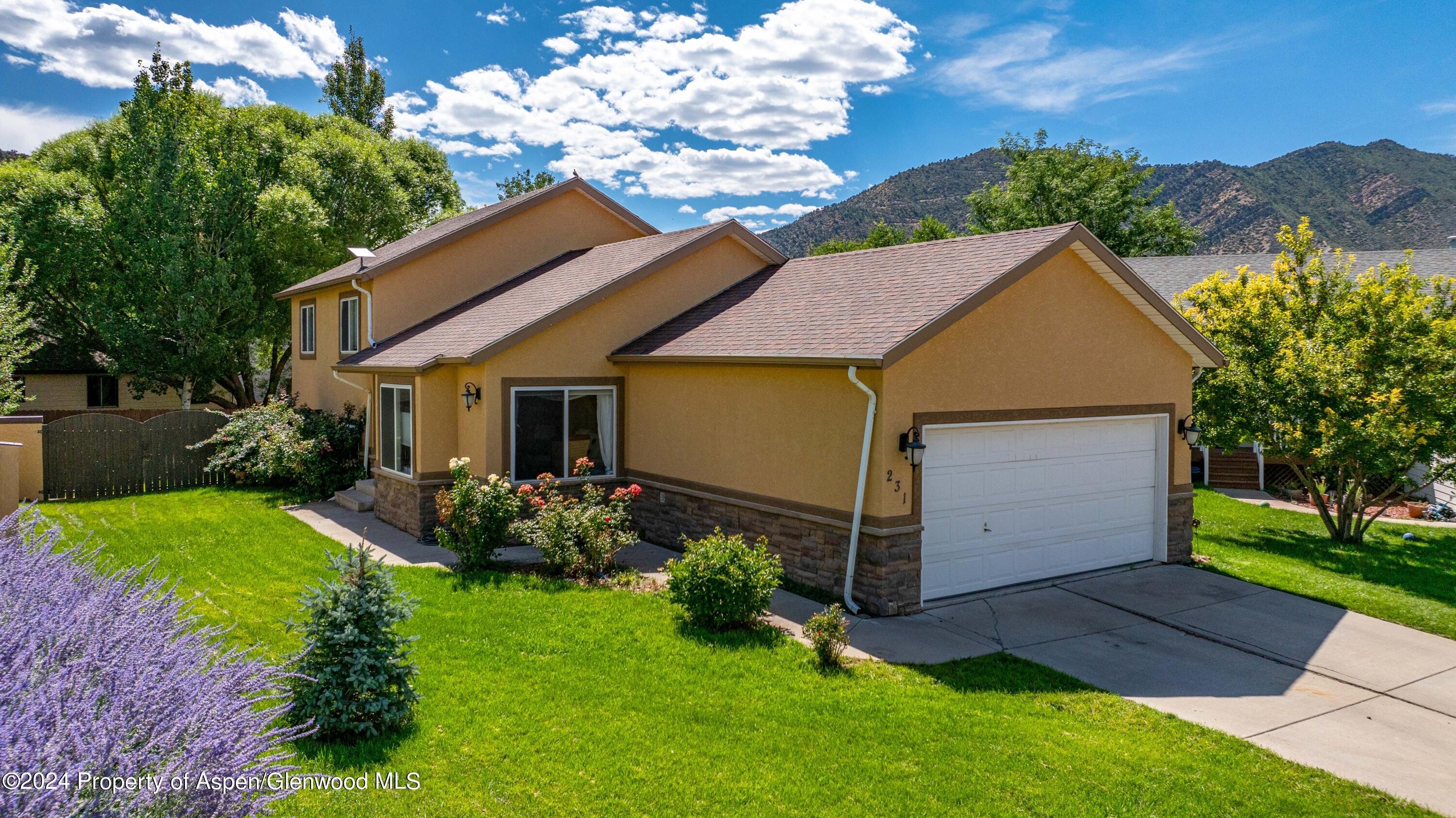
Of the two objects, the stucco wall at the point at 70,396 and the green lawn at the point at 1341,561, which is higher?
the stucco wall at the point at 70,396

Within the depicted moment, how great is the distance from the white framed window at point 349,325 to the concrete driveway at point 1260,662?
1387 cm

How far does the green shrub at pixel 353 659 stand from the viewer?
5781mm

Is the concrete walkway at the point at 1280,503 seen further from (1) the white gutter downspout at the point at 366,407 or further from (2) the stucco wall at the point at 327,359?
(2) the stucco wall at the point at 327,359

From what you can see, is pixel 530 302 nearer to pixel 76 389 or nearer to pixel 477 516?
pixel 477 516

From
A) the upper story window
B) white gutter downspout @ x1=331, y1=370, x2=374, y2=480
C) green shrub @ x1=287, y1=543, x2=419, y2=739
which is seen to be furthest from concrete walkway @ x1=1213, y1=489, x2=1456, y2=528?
the upper story window

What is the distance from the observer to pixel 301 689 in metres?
5.92

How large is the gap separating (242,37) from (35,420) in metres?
17.7

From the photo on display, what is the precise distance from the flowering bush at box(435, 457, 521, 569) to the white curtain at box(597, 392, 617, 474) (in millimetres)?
2561

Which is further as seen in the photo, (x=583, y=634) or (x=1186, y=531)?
(x=1186, y=531)

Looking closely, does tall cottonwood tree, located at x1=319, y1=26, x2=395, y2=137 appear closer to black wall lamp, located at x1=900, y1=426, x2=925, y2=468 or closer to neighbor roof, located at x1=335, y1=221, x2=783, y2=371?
neighbor roof, located at x1=335, y1=221, x2=783, y2=371

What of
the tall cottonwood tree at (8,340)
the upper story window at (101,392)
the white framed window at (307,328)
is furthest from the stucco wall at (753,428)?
the upper story window at (101,392)

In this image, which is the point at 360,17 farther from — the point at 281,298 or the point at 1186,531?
the point at 1186,531

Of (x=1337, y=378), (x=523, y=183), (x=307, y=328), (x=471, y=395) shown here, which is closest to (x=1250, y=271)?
(x=1337, y=378)

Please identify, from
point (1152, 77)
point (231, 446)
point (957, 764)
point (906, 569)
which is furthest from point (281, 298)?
point (1152, 77)
